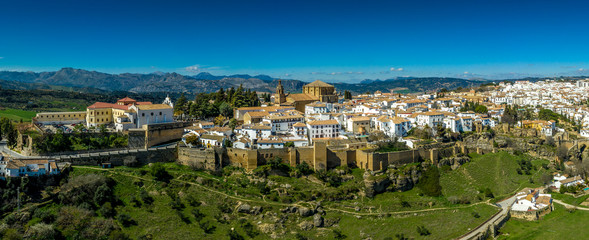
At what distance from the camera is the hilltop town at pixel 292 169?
26375 millimetres

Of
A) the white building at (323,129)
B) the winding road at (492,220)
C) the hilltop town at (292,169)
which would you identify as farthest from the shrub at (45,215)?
the winding road at (492,220)

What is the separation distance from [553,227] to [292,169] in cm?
1839

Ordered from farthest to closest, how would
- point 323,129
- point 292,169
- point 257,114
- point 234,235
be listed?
point 257,114 < point 323,129 < point 292,169 < point 234,235

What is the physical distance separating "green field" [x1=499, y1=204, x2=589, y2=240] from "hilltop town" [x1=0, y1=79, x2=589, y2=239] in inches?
15.8

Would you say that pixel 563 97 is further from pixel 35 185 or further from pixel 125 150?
pixel 35 185

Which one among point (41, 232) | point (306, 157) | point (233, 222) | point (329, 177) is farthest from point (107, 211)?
point (329, 177)

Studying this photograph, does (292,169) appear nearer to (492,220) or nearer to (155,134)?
(155,134)

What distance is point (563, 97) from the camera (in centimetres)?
7469

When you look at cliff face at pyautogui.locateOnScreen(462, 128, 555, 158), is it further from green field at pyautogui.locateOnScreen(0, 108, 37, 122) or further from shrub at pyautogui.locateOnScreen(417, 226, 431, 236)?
green field at pyautogui.locateOnScreen(0, 108, 37, 122)

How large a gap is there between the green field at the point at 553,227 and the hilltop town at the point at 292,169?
1.32 feet

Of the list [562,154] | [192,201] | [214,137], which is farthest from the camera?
[562,154]

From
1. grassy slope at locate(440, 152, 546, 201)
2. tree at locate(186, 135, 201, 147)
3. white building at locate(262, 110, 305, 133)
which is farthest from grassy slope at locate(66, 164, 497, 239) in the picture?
white building at locate(262, 110, 305, 133)

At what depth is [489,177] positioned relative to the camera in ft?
118

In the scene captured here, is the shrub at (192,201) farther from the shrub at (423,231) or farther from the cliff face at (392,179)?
the shrub at (423,231)
